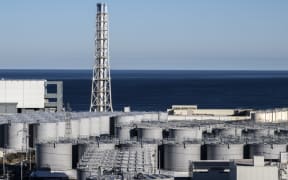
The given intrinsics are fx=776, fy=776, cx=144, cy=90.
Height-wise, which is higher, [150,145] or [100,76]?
[100,76]

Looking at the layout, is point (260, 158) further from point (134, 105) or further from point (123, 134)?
point (134, 105)

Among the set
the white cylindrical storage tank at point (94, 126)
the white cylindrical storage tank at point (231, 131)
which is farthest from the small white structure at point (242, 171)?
the white cylindrical storage tank at point (94, 126)

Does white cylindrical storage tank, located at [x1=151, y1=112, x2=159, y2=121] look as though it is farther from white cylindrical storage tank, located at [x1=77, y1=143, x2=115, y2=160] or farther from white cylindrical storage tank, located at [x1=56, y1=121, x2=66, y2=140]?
white cylindrical storage tank, located at [x1=77, y1=143, x2=115, y2=160]

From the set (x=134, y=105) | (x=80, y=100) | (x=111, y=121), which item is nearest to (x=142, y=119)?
(x=111, y=121)

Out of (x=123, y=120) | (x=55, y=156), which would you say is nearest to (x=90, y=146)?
(x=55, y=156)

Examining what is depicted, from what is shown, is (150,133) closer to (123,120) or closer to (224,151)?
(224,151)
